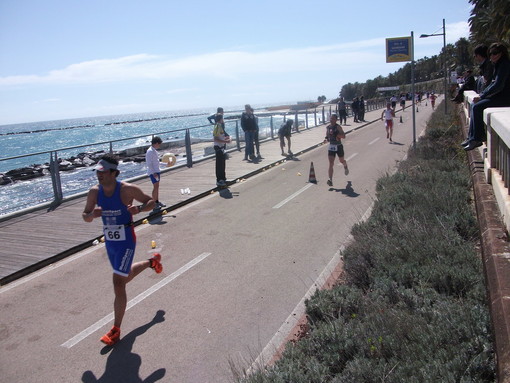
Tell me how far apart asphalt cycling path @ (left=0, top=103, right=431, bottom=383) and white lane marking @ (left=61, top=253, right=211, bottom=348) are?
0.02 meters

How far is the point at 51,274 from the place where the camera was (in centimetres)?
759

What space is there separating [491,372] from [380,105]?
2550 inches

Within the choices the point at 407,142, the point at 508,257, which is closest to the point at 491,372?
the point at 508,257

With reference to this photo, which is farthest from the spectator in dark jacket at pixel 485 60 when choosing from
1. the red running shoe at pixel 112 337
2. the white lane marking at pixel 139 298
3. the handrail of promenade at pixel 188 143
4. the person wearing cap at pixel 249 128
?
the person wearing cap at pixel 249 128

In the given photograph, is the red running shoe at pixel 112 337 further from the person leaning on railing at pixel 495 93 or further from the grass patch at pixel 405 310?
the person leaning on railing at pixel 495 93

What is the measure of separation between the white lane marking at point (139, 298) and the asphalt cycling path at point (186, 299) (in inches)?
0.6

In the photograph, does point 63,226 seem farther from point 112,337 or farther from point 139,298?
point 112,337

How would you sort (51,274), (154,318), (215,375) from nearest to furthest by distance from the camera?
(215,375) → (154,318) → (51,274)

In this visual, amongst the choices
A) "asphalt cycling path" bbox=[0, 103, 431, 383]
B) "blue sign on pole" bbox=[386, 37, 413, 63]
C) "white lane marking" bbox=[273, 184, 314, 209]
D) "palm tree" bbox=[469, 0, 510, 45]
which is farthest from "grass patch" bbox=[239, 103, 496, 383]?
"palm tree" bbox=[469, 0, 510, 45]

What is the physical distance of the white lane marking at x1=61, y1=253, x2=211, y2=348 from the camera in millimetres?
5392

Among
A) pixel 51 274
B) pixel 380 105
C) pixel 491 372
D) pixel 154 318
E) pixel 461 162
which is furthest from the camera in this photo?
pixel 380 105

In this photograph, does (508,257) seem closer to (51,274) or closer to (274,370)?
(274,370)

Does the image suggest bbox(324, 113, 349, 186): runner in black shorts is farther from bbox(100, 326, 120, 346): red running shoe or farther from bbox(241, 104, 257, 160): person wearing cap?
Result: bbox(100, 326, 120, 346): red running shoe

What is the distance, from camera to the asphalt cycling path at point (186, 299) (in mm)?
4848
